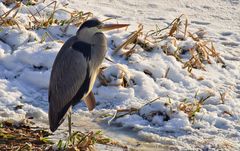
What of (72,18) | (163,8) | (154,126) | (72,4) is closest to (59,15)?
(72,18)

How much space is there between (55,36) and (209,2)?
2.86 meters

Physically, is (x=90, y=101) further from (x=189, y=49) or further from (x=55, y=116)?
(x=189, y=49)

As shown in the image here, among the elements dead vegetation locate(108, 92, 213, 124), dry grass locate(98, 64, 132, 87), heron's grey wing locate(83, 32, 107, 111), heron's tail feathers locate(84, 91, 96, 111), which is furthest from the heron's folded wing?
dry grass locate(98, 64, 132, 87)

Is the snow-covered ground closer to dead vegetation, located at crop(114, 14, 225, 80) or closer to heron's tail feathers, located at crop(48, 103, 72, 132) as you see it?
dead vegetation, located at crop(114, 14, 225, 80)

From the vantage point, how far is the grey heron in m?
4.85

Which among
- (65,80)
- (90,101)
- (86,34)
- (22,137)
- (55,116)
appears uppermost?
(86,34)

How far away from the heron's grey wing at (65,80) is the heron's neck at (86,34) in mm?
189

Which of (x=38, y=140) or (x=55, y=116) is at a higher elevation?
(x=55, y=116)

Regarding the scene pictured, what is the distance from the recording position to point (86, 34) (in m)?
5.09

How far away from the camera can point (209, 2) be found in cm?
868

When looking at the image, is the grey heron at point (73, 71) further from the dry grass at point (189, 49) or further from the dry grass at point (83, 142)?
the dry grass at point (189, 49)

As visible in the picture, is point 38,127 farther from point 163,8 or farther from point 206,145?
point 163,8

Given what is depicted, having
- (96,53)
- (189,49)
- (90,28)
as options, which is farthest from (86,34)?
(189,49)

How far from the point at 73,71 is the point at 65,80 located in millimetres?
93
